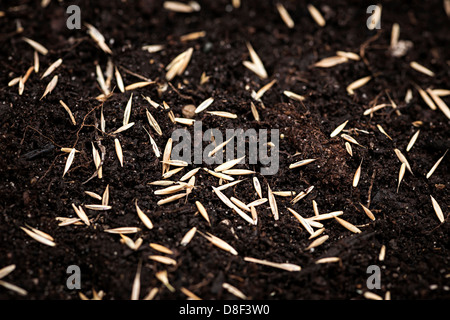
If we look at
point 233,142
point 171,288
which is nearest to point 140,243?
point 171,288

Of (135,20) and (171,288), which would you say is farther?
(135,20)

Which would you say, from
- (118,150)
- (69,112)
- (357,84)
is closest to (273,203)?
(118,150)

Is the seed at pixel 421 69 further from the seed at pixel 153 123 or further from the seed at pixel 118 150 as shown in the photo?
the seed at pixel 118 150

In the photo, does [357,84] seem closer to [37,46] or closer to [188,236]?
[188,236]

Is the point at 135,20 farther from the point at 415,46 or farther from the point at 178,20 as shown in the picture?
the point at 415,46

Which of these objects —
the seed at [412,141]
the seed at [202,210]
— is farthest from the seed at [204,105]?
the seed at [412,141]

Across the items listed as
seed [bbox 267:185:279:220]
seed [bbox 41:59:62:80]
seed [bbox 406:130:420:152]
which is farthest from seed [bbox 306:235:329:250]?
seed [bbox 41:59:62:80]
